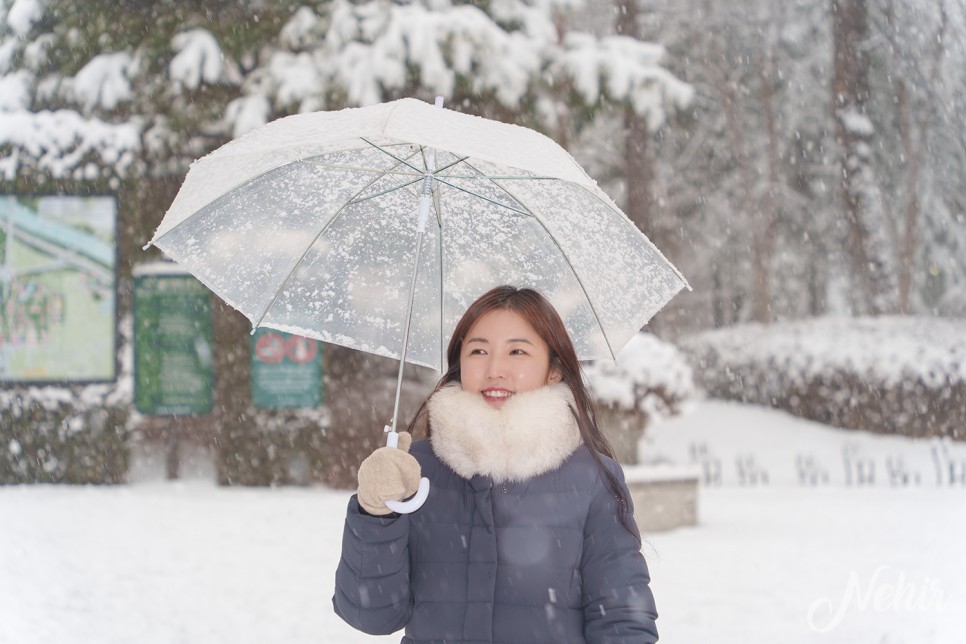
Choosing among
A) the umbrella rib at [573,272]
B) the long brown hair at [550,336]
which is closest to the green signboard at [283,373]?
the umbrella rib at [573,272]

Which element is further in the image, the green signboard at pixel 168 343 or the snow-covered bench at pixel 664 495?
the green signboard at pixel 168 343

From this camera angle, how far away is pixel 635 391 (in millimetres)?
9938

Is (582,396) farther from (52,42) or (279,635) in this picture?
(52,42)

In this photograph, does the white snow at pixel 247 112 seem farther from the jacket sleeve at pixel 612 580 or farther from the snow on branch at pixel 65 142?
the jacket sleeve at pixel 612 580

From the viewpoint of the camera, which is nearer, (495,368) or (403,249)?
(495,368)

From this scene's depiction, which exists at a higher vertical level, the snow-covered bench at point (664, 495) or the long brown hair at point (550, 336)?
the long brown hair at point (550, 336)

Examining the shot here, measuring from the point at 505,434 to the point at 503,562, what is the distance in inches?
12.3

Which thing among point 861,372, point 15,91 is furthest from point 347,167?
point 861,372

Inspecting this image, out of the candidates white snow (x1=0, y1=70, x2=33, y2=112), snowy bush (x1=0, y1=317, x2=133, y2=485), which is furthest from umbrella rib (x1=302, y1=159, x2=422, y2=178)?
white snow (x1=0, y1=70, x2=33, y2=112)

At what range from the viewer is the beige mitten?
2.28m

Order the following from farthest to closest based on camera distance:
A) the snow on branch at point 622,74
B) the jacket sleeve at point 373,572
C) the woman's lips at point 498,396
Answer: the snow on branch at point 622,74 → the woman's lips at point 498,396 → the jacket sleeve at point 373,572

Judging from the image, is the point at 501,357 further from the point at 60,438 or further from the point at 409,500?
the point at 60,438

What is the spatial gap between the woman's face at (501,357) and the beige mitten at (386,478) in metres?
0.43

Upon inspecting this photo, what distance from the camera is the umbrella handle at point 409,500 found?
2.32 metres
